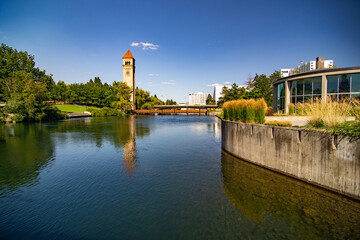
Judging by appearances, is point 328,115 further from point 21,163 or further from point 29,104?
point 29,104

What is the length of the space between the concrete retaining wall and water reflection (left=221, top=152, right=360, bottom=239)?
0.52 metres

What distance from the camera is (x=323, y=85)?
71.5 ft

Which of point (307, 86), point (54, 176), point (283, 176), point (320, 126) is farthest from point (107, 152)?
point (307, 86)

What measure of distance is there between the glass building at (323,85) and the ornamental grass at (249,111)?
7.38 m

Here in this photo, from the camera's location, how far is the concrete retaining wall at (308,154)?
753cm

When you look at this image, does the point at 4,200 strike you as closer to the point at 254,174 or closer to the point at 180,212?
the point at 180,212

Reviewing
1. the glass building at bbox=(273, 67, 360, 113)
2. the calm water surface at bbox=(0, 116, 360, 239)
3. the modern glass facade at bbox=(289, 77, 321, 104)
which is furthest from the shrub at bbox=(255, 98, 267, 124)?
the modern glass facade at bbox=(289, 77, 321, 104)

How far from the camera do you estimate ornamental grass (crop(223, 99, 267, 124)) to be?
47.7 ft

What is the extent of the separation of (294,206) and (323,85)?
776 inches

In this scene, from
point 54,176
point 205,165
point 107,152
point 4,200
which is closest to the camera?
point 4,200

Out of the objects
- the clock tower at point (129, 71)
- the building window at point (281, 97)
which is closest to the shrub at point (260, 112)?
the building window at point (281, 97)

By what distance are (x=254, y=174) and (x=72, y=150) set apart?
1568 cm

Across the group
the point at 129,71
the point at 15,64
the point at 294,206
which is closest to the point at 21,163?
the point at 294,206

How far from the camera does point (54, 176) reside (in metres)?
11.2
